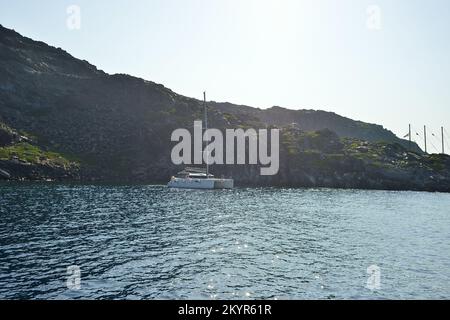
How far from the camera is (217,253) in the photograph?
40.6 meters

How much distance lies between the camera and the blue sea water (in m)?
28.8

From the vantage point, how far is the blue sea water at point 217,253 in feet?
94.6

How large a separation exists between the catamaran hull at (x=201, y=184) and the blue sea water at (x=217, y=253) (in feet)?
187

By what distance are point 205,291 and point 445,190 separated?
153 meters

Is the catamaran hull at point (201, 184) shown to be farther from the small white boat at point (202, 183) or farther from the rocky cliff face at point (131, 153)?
the rocky cliff face at point (131, 153)

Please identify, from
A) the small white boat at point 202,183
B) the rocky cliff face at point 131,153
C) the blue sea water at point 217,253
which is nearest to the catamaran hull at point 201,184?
the small white boat at point 202,183

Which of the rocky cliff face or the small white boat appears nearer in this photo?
the small white boat

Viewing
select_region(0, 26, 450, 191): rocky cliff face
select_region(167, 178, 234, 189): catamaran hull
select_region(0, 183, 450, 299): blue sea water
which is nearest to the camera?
select_region(0, 183, 450, 299): blue sea water

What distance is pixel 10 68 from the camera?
19912cm

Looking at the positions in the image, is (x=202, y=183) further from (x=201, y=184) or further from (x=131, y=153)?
(x=131, y=153)

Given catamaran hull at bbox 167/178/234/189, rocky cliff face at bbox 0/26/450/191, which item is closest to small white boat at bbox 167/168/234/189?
catamaran hull at bbox 167/178/234/189

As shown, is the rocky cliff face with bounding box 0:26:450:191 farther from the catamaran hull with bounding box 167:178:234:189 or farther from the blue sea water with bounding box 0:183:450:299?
the blue sea water with bounding box 0:183:450:299

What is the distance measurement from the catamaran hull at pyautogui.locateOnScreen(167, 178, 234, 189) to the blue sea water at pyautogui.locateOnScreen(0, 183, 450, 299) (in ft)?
187

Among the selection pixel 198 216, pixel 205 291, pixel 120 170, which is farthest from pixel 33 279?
pixel 120 170
